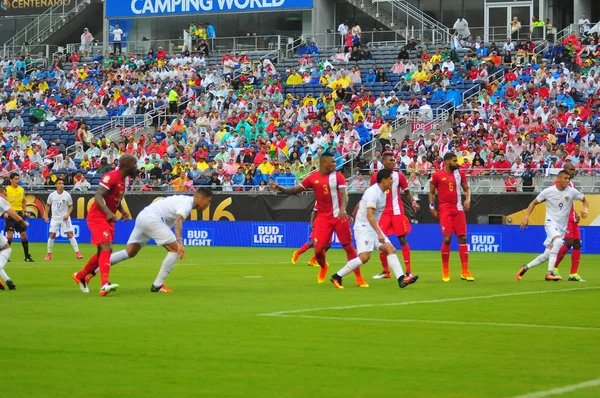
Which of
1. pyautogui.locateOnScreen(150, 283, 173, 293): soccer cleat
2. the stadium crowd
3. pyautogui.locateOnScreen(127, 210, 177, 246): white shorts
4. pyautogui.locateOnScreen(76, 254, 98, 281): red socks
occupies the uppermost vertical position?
the stadium crowd

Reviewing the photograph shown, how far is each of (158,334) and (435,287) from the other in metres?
8.04

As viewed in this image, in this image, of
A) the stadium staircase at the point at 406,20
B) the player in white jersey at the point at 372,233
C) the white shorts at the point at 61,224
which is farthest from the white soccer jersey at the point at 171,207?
the stadium staircase at the point at 406,20

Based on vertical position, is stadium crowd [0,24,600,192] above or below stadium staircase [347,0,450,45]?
below

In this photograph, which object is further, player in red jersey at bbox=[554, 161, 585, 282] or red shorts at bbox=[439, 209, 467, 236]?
red shorts at bbox=[439, 209, 467, 236]

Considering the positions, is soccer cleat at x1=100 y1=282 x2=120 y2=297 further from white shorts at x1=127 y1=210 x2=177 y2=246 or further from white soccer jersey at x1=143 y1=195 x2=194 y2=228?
white soccer jersey at x1=143 y1=195 x2=194 y2=228

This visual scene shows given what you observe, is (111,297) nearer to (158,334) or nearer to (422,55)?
(158,334)

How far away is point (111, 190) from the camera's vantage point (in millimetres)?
17344

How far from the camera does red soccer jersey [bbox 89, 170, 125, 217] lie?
677 inches

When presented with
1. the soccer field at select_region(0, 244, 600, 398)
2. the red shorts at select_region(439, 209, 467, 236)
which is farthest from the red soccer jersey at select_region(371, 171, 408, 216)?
the soccer field at select_region(0, 244, 600, 398)

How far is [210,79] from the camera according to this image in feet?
168

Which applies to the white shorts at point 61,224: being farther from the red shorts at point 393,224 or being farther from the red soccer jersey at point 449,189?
the red soccer jersey at point 449,189

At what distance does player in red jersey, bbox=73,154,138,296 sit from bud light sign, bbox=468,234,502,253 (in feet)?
64.3

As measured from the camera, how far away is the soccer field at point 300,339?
29.9 ft

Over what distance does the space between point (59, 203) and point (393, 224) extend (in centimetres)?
1275
